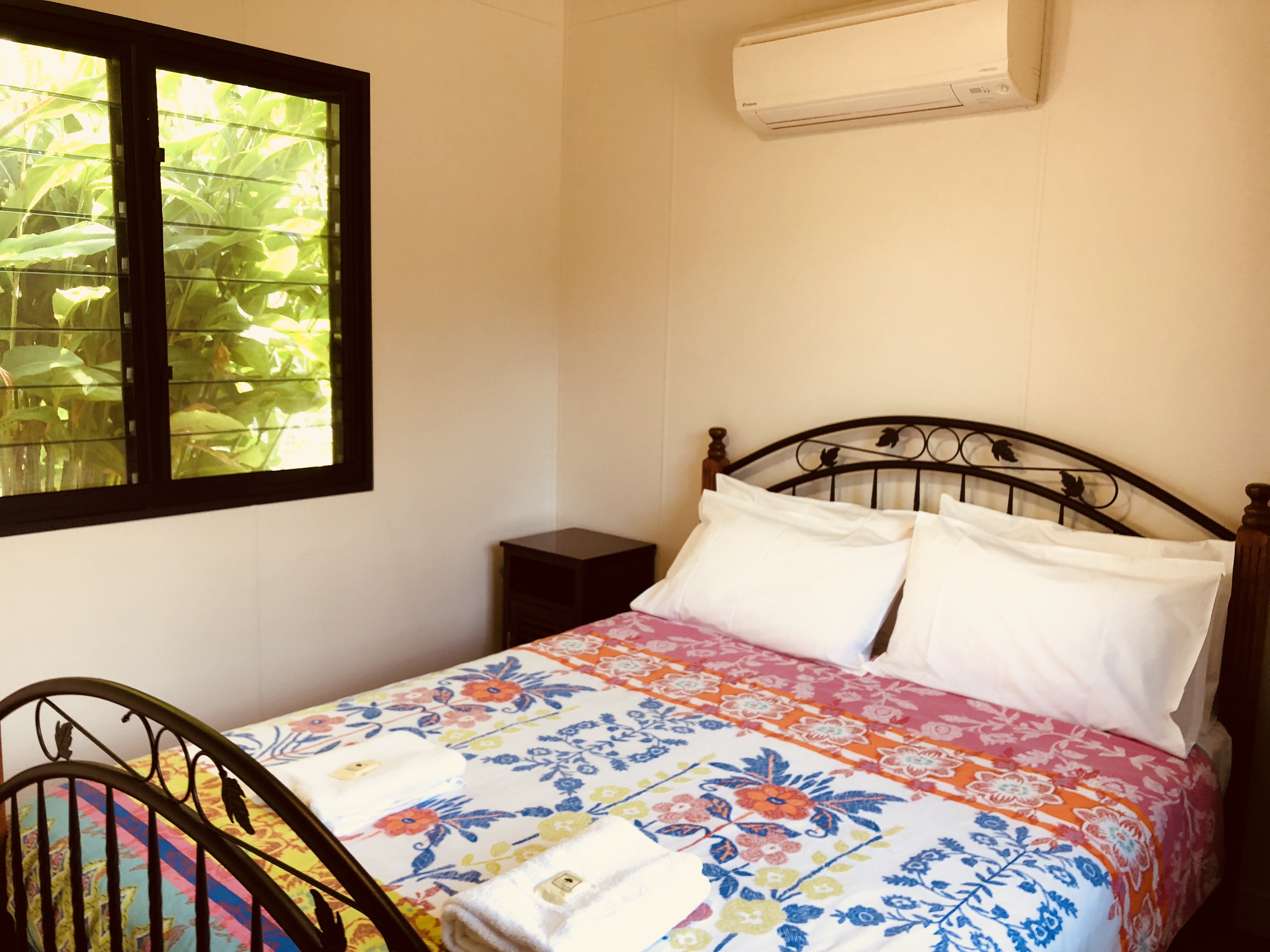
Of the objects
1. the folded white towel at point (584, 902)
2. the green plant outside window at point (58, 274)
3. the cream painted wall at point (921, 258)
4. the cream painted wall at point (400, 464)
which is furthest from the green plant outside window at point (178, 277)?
the folded white towel at point (584, 902)

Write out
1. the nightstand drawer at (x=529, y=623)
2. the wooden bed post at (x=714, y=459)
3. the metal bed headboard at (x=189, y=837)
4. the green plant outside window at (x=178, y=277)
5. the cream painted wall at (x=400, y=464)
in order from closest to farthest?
the metal bed headboard at (x=189, y=837)
the green plant outside window at (x=178, y=277)
the cream painted wall at (x=400, y=464)
the wooden bed post at (x=714, y=459)
the nightstand drawer at (x=529, y=623)

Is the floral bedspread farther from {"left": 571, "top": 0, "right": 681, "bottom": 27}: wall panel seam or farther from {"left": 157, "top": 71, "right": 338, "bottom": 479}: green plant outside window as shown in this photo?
{"left": 571, "top": 0, "right": 681, "bottom": 27}: wall panel seam

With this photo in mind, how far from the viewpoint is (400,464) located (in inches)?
132

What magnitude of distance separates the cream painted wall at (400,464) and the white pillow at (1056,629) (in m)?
1.59

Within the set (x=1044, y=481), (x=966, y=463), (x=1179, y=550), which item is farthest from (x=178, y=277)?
(x=1179, y=550)

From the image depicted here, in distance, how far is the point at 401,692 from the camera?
2.38 metres

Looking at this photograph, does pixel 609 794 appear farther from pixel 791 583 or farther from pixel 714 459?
pixel 714 459

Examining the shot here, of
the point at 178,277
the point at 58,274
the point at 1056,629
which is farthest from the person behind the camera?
the point at 178,277

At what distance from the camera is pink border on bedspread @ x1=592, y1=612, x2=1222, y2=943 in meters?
1.95

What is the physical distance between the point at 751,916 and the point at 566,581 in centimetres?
209

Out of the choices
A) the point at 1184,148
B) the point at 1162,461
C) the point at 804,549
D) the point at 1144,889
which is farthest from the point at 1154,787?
the point at 1184,148

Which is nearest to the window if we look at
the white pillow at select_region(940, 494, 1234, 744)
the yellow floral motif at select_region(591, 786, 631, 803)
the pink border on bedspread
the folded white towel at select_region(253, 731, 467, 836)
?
the folded white towel at select_region(253, 731, 467, 836)

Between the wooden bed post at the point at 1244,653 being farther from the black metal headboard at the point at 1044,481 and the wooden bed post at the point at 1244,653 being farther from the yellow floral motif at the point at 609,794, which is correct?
the yellow floral motif at the point at 609,794

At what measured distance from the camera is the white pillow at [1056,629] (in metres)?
2.13
